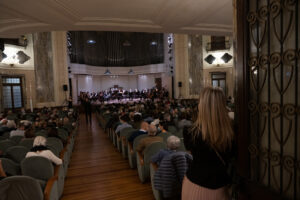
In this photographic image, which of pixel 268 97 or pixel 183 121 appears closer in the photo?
pixel 268 97

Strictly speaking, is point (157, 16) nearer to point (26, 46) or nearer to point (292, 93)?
point (292, 93)

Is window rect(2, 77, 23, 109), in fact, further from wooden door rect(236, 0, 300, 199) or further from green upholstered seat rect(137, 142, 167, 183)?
wooden door rect(236, 0, 300, 199)

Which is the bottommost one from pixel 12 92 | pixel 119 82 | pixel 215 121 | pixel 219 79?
pixel 215 121

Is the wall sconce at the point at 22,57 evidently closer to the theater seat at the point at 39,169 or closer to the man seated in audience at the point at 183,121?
the man seated in audience at the point at 183,121

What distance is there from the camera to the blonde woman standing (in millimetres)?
1250

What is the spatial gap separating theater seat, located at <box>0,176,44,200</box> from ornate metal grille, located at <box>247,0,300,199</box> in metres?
2.00

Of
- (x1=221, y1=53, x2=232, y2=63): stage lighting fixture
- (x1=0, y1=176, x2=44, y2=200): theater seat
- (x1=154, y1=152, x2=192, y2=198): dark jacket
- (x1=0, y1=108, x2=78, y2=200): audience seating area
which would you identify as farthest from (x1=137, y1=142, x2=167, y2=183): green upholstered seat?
(x1=221, y1=53, x2=232, y2=63): stage lighting fixture

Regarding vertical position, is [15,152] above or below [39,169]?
above

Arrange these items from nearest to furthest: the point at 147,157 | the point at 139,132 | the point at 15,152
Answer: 1. the point at 15,152
2. the point at 147,157
3. the point at 139,132

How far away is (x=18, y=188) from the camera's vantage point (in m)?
1.86

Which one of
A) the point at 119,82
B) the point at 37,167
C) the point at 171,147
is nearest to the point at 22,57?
the point at 119,82

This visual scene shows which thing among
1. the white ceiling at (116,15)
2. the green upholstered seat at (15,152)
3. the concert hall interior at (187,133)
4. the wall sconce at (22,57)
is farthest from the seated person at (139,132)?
the wall sconce at (22,57)

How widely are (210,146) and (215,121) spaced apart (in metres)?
0.17

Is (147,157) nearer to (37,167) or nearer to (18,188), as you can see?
(37,167)
